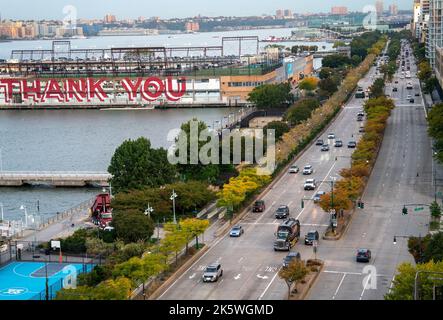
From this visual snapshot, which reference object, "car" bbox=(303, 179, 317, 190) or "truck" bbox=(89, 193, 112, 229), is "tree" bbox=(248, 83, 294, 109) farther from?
"truck" bbox=(89, 193, 112, 229)

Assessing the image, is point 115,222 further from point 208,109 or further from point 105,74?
point 105,74

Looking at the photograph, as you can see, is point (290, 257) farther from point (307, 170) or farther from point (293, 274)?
point (307, 170)

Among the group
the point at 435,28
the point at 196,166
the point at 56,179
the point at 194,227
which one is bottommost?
the point at 56,179

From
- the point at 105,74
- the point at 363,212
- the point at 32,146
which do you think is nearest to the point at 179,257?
the point at 363,212

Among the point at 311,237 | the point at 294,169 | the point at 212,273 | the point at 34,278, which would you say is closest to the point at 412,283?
the point at 212,273

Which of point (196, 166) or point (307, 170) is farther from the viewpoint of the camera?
point (307, 170)

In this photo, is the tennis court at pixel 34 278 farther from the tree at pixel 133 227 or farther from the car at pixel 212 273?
the car at pixel 212 273
